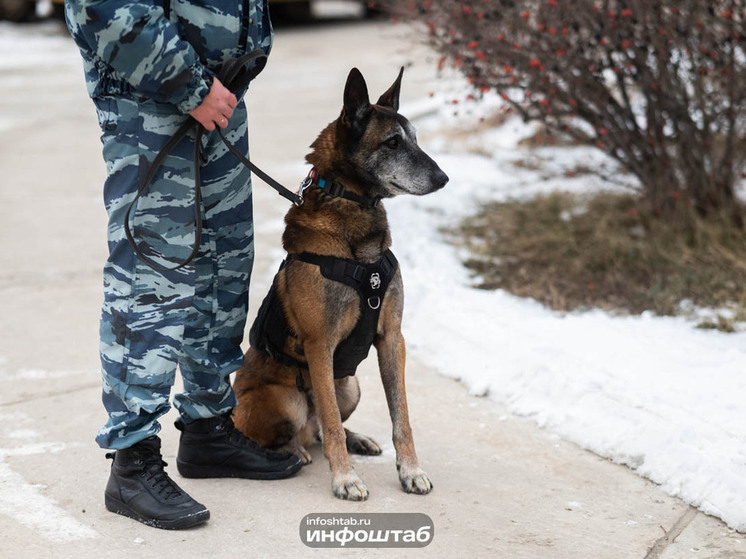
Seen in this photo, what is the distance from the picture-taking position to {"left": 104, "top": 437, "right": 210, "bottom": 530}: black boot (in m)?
2.91

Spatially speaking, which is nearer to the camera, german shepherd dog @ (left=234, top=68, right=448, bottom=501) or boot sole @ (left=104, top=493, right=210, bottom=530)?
boot sole @ (left=104, top=493, right=210, bottom=530)

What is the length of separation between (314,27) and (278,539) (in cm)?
1736

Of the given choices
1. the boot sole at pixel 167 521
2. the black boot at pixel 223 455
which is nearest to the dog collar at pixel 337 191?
the black boot at pixel 223 455

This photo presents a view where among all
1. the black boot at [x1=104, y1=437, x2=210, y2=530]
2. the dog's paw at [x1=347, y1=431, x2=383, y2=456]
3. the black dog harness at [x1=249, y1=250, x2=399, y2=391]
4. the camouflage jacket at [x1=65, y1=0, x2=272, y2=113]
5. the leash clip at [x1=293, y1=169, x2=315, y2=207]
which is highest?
the camouflage jacket at [x1=65, y1=0, x2=272, y2=113]

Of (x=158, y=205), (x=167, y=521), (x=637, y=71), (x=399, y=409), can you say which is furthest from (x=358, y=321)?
(x=637, y=71)

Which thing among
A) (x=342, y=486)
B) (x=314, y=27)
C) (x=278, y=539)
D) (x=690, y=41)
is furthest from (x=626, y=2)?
(x=314, y=27)

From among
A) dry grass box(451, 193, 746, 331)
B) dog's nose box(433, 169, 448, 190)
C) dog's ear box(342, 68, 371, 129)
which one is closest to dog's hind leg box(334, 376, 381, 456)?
dog's nose box(433, 169, 448, 190)

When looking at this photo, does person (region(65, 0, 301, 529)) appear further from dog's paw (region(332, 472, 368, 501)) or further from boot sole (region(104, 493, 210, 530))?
dog's paw (region(332, 472, 368, 501))

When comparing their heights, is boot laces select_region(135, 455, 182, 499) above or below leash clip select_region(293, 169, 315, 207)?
below

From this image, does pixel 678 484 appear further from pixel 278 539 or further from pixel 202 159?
pixel 202 159

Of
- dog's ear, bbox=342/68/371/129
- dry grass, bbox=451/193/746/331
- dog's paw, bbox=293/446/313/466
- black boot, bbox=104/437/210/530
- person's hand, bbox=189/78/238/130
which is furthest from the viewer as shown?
dry grass, bbox=451/193/746/331

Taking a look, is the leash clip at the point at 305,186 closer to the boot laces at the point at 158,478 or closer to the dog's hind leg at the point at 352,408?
the dog's hind leg at the point at 352,408

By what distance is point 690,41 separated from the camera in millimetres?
5309

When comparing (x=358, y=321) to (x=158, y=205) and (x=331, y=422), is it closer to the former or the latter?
→ (x=331, y=422)
